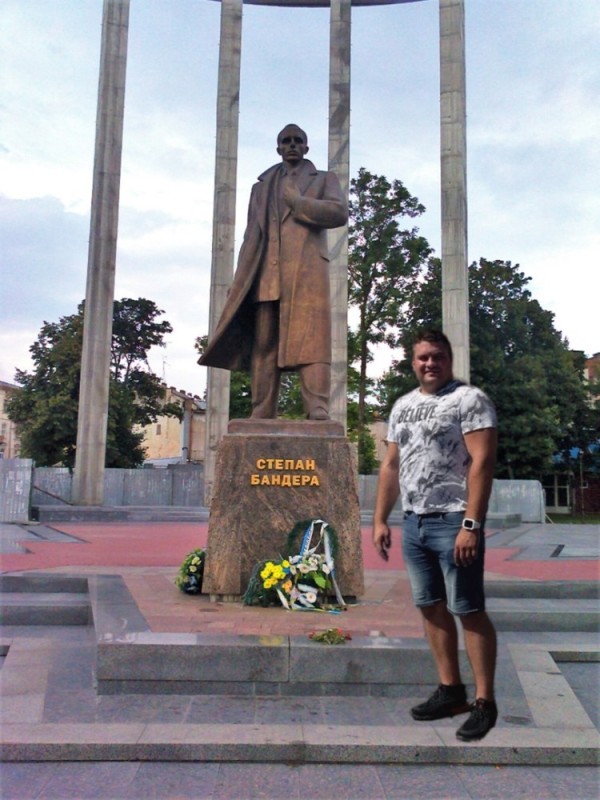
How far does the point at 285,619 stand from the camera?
17.9ft

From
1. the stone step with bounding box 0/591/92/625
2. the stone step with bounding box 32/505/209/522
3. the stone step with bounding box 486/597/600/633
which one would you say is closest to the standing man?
the stone step with bounding box 486/597/600/633

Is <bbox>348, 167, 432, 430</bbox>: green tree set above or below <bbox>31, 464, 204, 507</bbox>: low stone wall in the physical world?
above

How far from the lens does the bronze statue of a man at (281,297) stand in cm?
651

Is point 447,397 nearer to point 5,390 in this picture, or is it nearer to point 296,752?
point 296,752

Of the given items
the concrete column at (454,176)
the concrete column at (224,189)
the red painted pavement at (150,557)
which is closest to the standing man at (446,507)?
the red painted pavement at (150,557)

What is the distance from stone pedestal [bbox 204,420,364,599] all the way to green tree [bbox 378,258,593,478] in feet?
63.8

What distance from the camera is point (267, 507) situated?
6.11 m

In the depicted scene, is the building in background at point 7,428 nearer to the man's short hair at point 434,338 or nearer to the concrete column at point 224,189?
the concrete column at point 224,189

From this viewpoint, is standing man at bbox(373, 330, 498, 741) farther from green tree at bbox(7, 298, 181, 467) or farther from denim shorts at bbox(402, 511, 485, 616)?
green tree at bbox(7, 298, 181, 467)

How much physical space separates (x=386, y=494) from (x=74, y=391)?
31.0 meters

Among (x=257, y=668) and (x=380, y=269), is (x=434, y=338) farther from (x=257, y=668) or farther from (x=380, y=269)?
(x=380, y=269)

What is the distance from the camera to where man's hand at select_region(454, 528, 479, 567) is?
70.3 inches

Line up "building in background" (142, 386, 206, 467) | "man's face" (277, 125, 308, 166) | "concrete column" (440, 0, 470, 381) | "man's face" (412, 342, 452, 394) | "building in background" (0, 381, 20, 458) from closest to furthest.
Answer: "man's face" (412, 342, 452, 394)
"man's face" (277, 125, 308, 166)
"concrete column" (440, 0, 470, 381)
"building in background" (0, 381, 20, 458)
"building in background" (142, 386, 206, 467)

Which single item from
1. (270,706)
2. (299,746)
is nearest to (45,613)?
(270,706)
